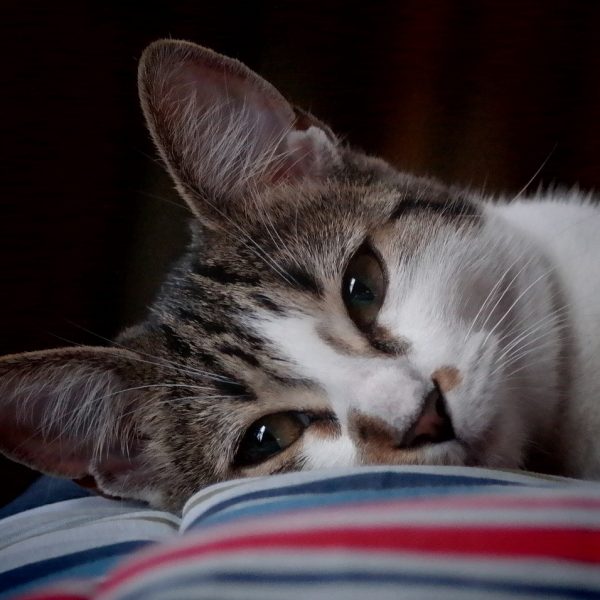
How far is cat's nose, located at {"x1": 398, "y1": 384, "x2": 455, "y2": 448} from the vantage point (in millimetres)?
672

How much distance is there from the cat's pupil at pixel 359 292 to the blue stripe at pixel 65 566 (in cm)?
39

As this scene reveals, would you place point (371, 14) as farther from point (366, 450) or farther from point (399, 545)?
point (399, 545)

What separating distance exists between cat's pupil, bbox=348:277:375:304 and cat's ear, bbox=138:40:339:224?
258 mm

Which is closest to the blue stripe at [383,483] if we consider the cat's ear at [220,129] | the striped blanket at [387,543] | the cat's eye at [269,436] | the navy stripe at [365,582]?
the striped blanket at [387,543]

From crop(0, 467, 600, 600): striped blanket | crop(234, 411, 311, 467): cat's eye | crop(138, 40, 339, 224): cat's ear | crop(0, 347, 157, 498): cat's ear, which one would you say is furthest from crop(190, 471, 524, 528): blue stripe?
crop(138, 40, 339, 224): cat's ear

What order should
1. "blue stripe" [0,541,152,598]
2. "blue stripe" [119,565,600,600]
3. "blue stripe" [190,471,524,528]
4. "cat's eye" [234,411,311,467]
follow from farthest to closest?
"cat's eye" [234,411,311,467] → "blue stripe" [0,541,152,598] → "blue stripe" [190,471,524,528] → "blue stripe" [119,565,600,600]

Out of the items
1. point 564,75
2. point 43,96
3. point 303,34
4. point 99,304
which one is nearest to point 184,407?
point 99,304

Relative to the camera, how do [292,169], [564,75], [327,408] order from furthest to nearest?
[564,75] → [292,169] → [327,408]

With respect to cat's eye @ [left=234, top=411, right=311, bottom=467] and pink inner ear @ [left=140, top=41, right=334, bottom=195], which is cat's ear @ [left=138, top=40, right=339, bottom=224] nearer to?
pink inner ear @ [left=140, top=41, right=334, bottom=195]

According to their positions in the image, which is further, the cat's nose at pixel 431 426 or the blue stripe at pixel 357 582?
the cat's nose at pixel 431 426

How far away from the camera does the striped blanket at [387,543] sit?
0.41 meters

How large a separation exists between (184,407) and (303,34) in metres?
0.84

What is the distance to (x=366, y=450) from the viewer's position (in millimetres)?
693

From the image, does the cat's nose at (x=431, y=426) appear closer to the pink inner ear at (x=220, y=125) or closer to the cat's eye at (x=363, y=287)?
the cat's eye at (x=363, y=287)
